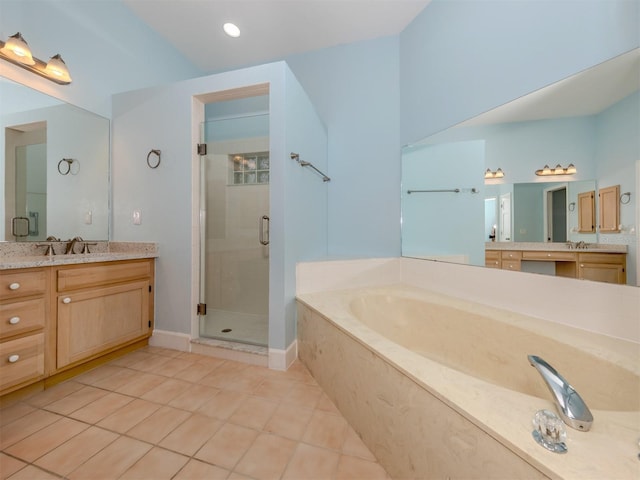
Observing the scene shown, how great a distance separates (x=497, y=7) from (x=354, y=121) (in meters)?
1.31

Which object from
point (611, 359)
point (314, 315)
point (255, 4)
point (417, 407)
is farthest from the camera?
point (255, 4)

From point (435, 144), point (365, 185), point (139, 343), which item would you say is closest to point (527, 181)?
point (435, 144)

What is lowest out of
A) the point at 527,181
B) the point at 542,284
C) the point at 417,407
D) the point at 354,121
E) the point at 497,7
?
the point at 417,407

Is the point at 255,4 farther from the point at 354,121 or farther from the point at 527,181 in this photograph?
the point at 527,181

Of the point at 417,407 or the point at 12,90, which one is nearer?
the point at 417,407

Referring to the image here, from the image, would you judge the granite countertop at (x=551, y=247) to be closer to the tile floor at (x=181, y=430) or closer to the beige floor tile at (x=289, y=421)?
the tile floor at (x=181, y=430)

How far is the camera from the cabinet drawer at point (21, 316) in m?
1.27

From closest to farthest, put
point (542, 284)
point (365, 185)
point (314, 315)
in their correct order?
point (542, 284) < point (314, 315) < point (365, 185)

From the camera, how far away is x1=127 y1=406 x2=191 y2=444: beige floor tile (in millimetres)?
1172

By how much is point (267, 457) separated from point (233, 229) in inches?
62.0

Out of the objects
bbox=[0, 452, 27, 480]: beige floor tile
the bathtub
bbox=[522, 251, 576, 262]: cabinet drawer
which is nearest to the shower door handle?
the bathtub

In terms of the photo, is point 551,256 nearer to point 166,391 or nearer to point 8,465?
point 166,391

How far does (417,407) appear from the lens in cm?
84

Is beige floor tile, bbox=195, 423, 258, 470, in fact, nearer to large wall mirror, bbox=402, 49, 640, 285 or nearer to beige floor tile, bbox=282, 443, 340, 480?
beige floor tile, bbox=282, 443, 340, 480
